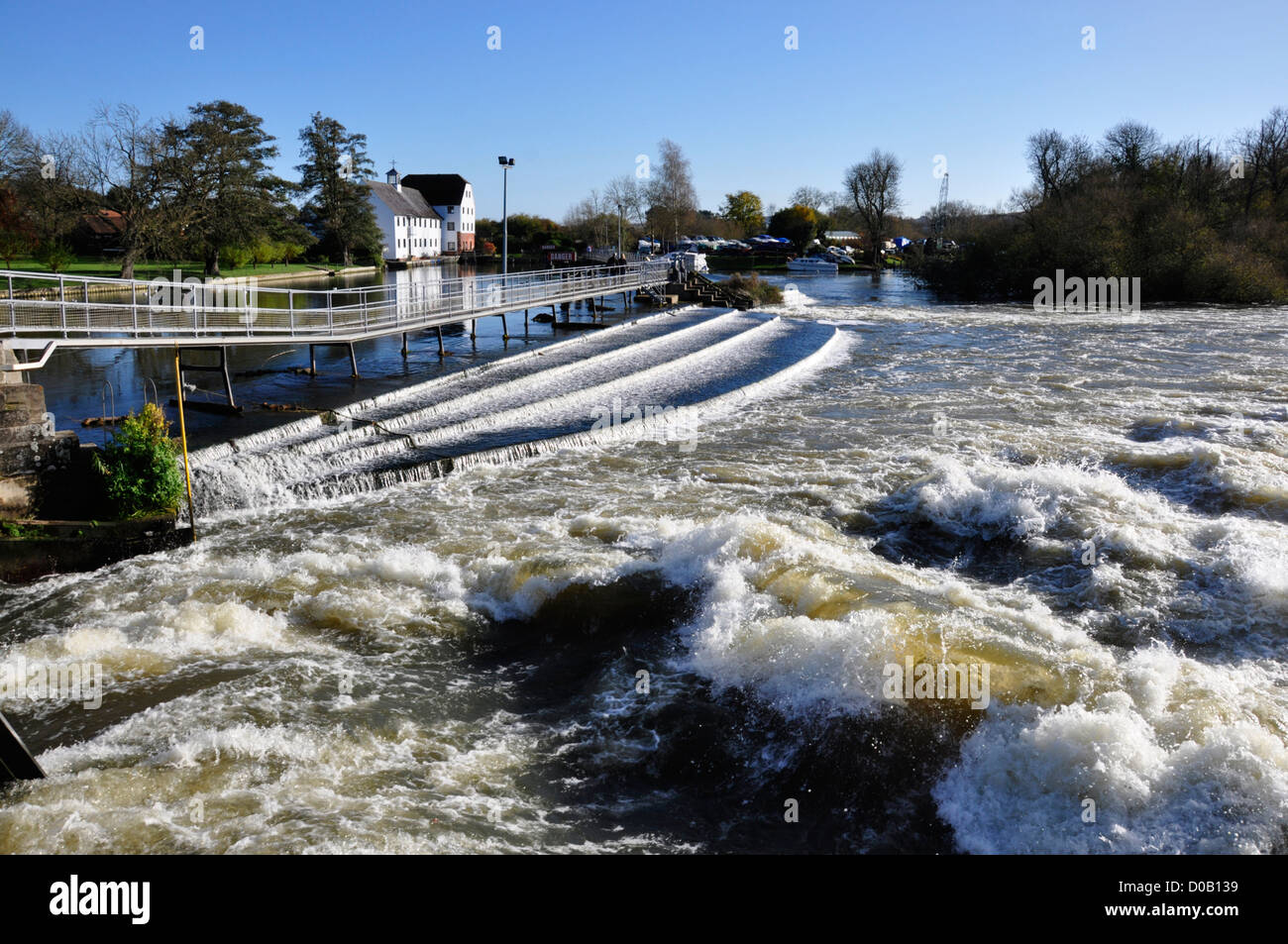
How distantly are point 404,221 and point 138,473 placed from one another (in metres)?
85.3

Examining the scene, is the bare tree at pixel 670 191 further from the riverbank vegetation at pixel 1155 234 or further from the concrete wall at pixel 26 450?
the concrete wall at pixel 26 450

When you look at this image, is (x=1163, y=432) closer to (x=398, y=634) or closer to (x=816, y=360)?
(x=816, y=360)

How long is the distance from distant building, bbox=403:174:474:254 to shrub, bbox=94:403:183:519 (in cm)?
9987

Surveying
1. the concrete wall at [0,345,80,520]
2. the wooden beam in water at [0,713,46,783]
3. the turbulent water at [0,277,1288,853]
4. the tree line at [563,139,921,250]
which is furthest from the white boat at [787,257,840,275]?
the wooden beam in water at [0,713,46,783]

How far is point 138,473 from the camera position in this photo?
1238cm

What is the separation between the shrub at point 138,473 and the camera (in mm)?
12203

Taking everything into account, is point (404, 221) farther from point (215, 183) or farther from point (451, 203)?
point (215, 183)

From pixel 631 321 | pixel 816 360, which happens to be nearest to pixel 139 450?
pixel 816 360

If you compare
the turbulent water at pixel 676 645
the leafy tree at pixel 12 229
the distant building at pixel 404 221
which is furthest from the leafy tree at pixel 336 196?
the turbulent water at pixel 676 645

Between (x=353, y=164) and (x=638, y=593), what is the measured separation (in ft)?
245

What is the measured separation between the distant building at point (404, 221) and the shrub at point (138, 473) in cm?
7310

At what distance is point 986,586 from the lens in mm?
11016

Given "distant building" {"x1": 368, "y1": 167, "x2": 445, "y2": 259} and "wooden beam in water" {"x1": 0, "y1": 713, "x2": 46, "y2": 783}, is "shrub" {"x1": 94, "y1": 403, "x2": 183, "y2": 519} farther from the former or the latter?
"distant building" {"x1": 368, "y1": 167, "x2": 445, "y2": 259}

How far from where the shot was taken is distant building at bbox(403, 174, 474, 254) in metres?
109
